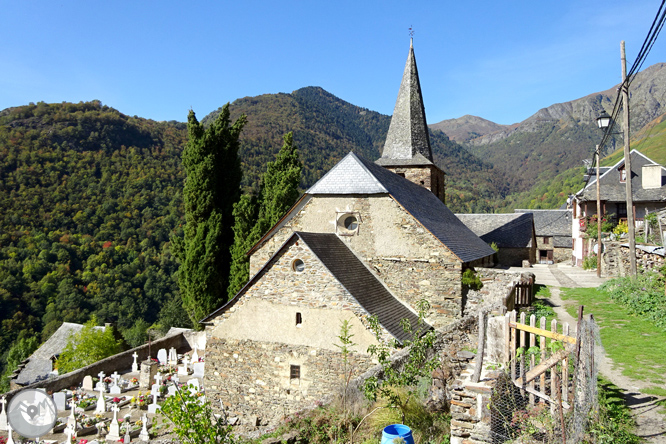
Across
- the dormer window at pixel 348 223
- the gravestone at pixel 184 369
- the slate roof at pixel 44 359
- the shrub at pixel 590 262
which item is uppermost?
the dormer window at pixel 348 223

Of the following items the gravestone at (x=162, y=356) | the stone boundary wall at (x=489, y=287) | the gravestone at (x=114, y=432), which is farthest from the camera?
the gravestone at (x=162, y=356)

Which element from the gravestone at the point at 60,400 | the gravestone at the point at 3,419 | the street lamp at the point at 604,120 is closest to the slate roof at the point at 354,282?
the gravestone at the point at 60,400

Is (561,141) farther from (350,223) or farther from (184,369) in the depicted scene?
(184,369)

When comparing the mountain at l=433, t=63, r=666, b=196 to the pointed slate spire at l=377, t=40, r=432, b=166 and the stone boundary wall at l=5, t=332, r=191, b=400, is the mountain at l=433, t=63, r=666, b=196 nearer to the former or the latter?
the pointed slate spire at l=377, t=40, r=432, b=166

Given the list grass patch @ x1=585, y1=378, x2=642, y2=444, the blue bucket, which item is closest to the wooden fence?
grass patch @ x1=585, y1=378, x2=642, y2=444

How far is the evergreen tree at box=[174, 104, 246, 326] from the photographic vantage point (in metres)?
21.7

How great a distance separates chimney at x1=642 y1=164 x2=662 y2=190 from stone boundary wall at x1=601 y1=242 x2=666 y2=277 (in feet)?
25.4

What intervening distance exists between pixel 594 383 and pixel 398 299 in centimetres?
852

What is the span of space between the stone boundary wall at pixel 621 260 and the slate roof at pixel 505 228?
996 centimetres

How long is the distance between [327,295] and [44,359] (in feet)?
78.5

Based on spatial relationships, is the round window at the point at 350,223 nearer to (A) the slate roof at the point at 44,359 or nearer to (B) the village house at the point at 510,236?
(A) the slate roof at the point at 44,359

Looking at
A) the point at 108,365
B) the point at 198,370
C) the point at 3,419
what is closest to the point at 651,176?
the point at 198,370

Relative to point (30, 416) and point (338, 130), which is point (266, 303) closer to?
point (30, 416)

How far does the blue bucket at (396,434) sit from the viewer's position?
441cm
